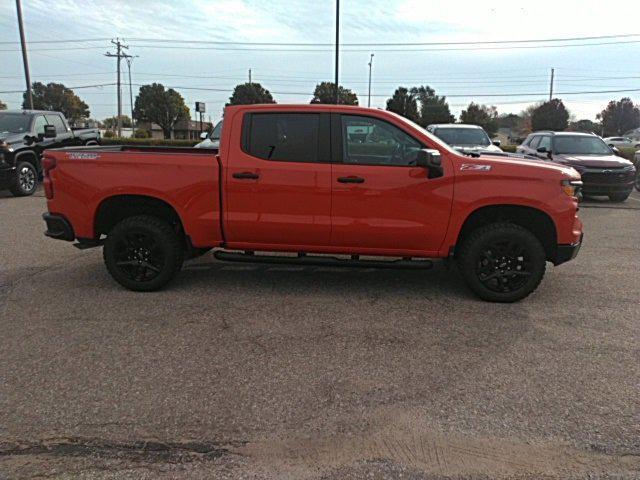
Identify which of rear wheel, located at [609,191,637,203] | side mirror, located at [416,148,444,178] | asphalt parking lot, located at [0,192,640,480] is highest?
side mirror, located at [416,148,444,178]

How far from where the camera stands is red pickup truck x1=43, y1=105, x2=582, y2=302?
460cm

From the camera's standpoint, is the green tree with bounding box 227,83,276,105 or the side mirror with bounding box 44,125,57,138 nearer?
the side mirror with bounding box 44,125,57,138

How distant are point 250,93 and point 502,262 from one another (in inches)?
2388

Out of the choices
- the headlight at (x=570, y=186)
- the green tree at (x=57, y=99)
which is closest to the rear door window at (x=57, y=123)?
the headlight at (x=570, y=186)

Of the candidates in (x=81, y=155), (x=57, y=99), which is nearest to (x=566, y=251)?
(x=81, y=155)

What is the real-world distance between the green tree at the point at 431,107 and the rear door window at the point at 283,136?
57.2 metres

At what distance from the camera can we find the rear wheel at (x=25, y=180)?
37.8ft

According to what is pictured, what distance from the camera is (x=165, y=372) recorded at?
3430mm

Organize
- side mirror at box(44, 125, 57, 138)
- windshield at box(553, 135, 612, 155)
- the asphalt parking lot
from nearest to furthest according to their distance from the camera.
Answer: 1. the asphalt parking lot
2. side mirror at box(44, 125, 57, 138)
3. windshield at box(553, 135, 612, 155)

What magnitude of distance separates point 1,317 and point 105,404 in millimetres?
2065

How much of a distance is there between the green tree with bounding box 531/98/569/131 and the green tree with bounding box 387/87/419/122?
16456 millimetres

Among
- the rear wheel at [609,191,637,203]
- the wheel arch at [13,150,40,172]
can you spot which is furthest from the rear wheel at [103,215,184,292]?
the rear wheel at [609,191,637,203]

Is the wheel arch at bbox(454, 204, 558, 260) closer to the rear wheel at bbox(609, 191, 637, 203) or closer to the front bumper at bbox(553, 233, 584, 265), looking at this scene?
the front bumper at bbox(553, 233, 584, 265)

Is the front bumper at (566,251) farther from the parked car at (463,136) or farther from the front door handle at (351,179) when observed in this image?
the parked car at (463,136)
